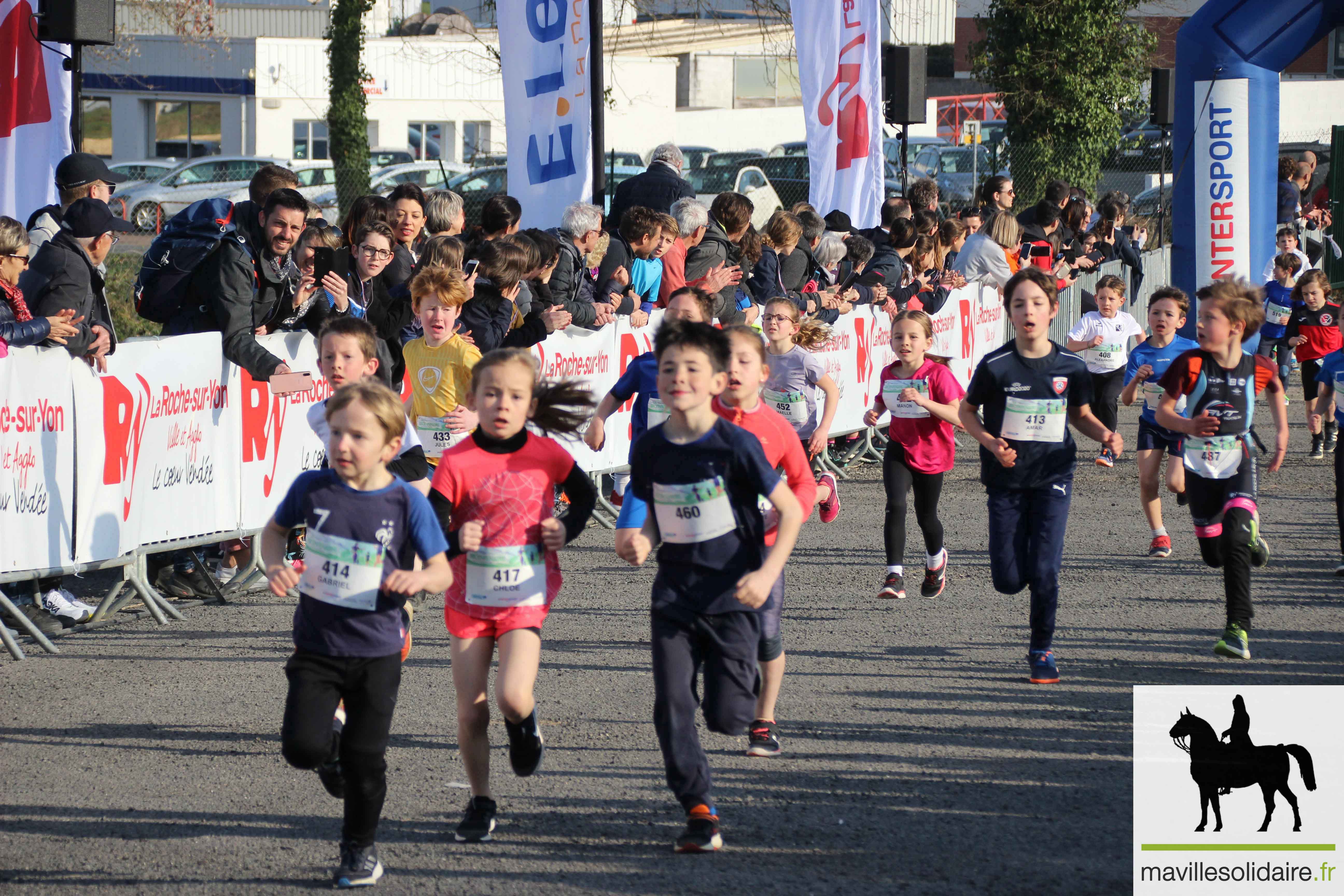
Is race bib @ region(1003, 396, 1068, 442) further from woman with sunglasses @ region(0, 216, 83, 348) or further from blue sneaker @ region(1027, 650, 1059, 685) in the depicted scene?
woman with sunglasses @ region(0, 216, 83, 348)

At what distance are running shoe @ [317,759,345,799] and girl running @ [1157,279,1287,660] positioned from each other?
13.6 feet

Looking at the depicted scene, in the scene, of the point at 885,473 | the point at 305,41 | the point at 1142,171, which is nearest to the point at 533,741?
the point at 885,473

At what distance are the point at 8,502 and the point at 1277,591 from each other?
647cm

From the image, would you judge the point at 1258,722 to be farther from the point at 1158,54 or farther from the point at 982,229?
the point at 1158,54

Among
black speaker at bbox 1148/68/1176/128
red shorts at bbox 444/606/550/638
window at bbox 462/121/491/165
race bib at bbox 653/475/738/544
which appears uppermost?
window at bbox 462/121/491/165

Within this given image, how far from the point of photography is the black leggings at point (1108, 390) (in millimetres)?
12508

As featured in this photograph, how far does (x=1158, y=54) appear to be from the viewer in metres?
50.0

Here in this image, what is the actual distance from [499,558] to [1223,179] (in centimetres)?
1205

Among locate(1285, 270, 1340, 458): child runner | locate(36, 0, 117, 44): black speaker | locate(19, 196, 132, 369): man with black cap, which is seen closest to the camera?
locate(19, 196, 132, 369): man with black cap

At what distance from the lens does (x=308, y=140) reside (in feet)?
154

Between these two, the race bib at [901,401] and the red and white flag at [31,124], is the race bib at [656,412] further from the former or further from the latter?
the red and white flag at [31,124]

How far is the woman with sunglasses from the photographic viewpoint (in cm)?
718

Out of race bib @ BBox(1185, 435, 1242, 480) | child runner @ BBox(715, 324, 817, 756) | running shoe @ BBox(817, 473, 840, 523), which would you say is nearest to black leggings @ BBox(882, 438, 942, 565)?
running shoe @ BBox(817, 473, 840, 523)

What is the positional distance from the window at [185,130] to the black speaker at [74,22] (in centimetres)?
4138
